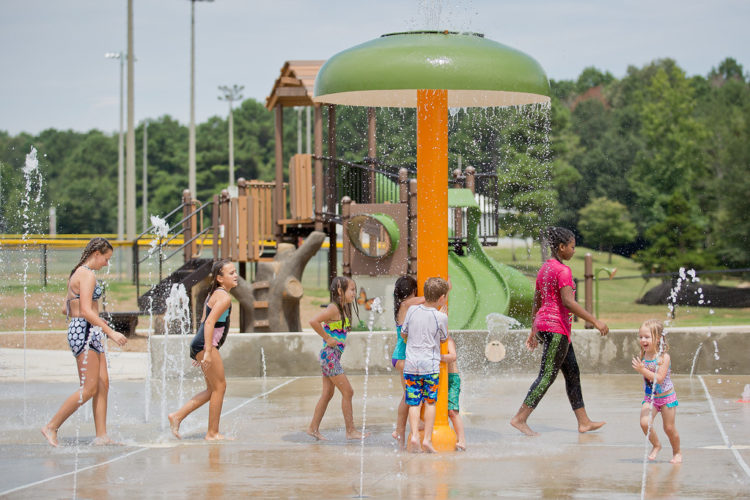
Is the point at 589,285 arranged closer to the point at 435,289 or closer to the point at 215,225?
the point at 215,225

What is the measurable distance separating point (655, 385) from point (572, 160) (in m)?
60.3

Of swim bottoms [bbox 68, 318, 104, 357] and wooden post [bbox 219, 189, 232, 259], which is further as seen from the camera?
wooden post [bbox 219, 189, 232, 259]

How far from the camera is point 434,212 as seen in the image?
7.85m

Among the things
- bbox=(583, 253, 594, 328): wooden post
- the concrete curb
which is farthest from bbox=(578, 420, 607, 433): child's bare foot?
bbox=(583, 253, 594, 328): wooden post

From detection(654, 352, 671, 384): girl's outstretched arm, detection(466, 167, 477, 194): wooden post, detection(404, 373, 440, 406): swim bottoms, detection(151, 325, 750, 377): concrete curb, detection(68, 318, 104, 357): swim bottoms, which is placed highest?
detection(466, 167, 477, 194): wooden post

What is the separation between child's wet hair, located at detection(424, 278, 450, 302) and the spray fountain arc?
0.32m

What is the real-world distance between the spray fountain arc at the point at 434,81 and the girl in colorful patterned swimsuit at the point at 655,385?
1.38 m

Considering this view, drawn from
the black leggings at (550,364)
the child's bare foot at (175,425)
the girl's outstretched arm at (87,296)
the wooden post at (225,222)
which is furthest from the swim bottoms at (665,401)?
the wooden post at (225,222)

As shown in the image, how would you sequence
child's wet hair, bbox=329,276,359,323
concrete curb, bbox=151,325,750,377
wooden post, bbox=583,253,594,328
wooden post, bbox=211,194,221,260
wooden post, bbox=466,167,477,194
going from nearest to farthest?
child's wet hair, bbox=329,276,359,323 < concrete curb, bbox=151,325,750,377 < wooden post, bbox=583,253,594,328 < wooden post, bbox=211,194,221,260 < wooden post, bbox=466,167,477,194

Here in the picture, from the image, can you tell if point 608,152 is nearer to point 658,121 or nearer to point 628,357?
point 658,121

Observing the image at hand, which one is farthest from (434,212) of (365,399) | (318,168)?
(318,168)

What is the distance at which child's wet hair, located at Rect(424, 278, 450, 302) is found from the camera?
24.4 ft

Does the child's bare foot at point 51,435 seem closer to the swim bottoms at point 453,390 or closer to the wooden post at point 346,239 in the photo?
the swim bottoms at point 453,390

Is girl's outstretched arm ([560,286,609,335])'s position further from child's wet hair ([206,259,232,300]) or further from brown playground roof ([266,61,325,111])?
brown playground roof ([266,61,325,111])
